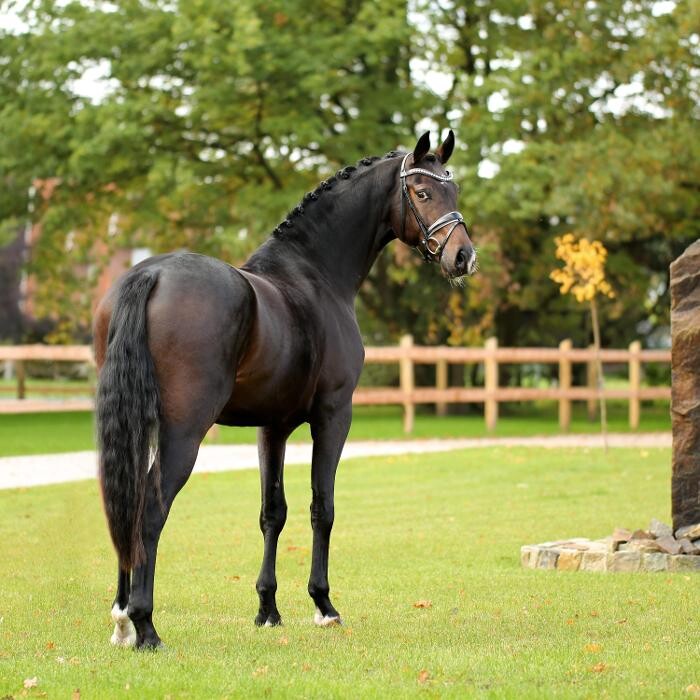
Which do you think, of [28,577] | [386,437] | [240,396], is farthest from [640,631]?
[386,437]

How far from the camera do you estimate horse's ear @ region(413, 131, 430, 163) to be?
6.33m

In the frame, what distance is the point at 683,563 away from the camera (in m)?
8.34

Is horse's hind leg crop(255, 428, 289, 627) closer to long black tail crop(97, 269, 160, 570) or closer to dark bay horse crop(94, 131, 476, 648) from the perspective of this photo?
dark bay horse crop(94, 131, 476, 648)

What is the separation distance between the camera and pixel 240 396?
5.80 meters

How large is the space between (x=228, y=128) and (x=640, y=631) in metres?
20.9

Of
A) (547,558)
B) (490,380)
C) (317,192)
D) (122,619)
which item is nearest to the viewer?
(122,619)

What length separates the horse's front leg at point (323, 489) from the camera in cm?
621

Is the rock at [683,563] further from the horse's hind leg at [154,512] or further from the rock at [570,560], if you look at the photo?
the horse's hind leg at [154,512]

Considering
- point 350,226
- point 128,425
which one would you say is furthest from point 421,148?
point 128,425

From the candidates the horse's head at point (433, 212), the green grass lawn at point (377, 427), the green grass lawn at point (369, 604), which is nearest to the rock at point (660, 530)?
the green grass lawn at point (369, 604)

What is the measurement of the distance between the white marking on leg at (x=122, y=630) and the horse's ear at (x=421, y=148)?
2800mm

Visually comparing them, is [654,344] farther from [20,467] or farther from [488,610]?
[488,610]

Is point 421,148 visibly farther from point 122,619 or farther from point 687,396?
point 687,396

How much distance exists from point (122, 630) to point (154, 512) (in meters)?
0.67
